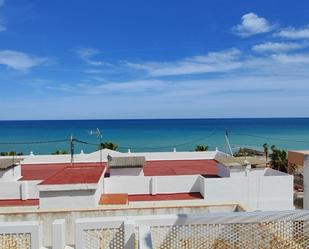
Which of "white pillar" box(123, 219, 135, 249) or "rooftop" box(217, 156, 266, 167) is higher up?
"white pillar" box(123, 219, 135, 249)

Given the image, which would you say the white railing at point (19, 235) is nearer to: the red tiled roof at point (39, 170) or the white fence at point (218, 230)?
the white fence at point (218, 230)

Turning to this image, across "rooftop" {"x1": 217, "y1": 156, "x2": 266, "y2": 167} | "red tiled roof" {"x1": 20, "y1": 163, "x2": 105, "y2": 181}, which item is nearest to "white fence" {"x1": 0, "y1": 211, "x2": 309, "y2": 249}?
"rooftop" {"x1": 217, "y1": 156, "x2": 266, "y2": 167}

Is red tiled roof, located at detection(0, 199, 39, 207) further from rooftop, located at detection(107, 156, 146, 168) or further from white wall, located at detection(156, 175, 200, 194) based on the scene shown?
white wall, located at detection(156, 175, 200, 194)

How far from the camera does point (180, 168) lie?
21.0 meters

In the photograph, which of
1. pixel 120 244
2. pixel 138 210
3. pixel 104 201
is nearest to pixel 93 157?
pixel 104 201

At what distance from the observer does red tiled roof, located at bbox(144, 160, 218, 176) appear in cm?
1938

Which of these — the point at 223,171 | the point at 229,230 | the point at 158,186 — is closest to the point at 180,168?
the point at 223,171

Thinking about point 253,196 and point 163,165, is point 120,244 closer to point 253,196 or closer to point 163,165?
point 253,196

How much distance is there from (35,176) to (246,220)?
51.7ft

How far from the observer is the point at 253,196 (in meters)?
14.5

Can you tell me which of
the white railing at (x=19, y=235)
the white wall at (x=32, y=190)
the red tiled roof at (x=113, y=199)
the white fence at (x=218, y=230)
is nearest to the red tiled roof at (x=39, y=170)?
the white wall at (x=32, y=190)

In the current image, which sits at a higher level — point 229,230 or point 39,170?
point 229,230

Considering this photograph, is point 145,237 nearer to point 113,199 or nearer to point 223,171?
point 113,199

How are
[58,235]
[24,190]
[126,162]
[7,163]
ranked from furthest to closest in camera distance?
1. [126,162]
2. [7,163]
3. [24,190]
4. [58,235]
